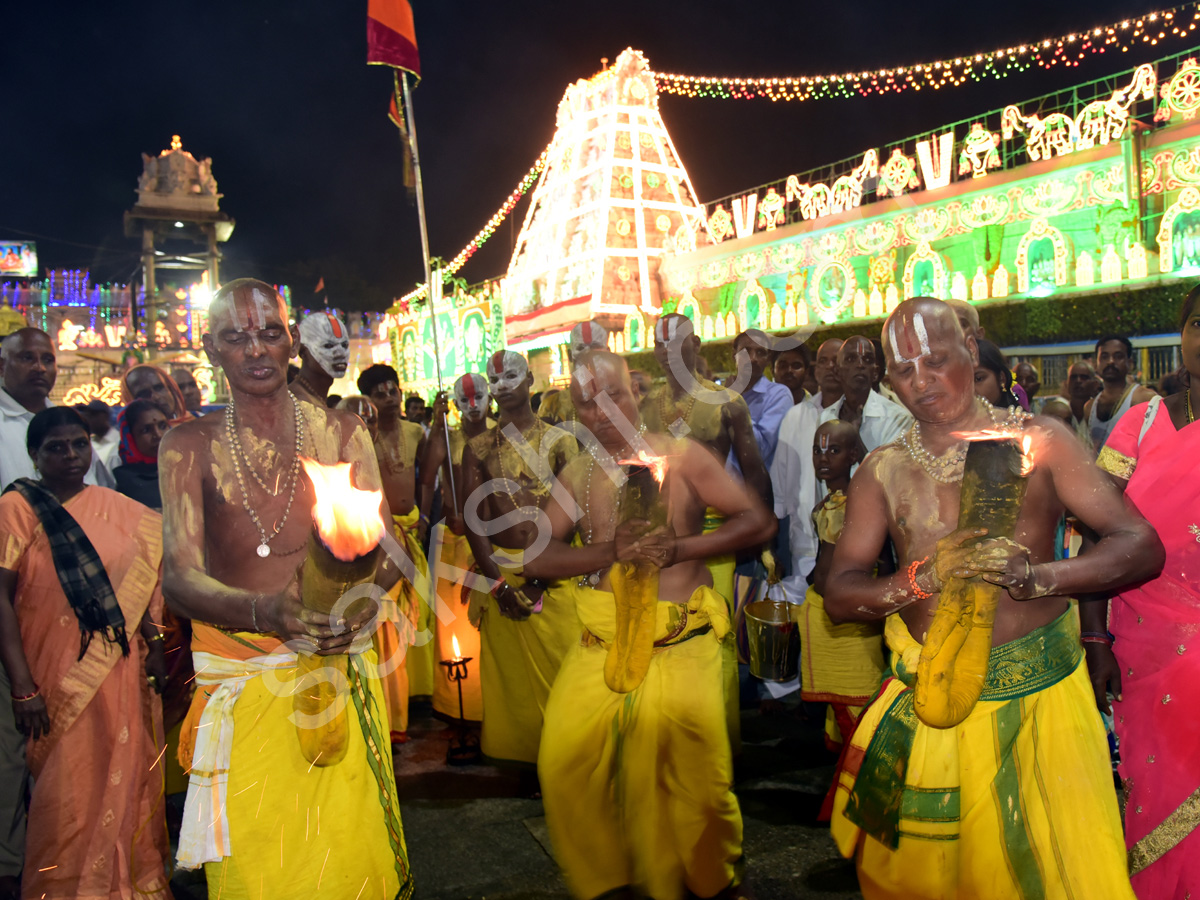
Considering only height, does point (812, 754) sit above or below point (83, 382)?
below

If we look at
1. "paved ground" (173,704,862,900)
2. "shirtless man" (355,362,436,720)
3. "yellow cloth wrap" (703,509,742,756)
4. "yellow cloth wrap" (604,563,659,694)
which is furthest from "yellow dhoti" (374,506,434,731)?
"yellow cloth wrap" (604,563,659,694)

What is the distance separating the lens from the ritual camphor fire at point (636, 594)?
3041 mm

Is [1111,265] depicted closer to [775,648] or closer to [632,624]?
[775,648]

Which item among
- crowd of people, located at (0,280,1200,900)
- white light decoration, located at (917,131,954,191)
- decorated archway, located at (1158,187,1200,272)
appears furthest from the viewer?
white light decoration, located at (917,131,954,191)

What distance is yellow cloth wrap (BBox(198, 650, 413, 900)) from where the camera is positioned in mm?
2389

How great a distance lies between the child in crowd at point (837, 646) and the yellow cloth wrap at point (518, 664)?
4.49 ft

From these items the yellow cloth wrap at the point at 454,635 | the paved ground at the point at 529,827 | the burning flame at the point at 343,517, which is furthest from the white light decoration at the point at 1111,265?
the burning flame at the point at 343,517

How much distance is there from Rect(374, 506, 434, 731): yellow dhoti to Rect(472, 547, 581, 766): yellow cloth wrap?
614 millimetres

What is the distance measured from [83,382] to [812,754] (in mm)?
42911

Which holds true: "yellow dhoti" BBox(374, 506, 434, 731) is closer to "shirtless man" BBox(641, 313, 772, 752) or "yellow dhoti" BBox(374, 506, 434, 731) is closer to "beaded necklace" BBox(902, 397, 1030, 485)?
"shirtless man" BBox(641, 313, 772, 752)

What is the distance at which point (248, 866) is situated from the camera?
238 centimetres

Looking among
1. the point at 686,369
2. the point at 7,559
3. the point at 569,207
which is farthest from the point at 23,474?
the point at 569,207

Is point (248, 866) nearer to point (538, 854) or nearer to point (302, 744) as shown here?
point (302, 744)

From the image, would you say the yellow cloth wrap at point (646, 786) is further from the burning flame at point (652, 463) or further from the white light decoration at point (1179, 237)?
the white light decoration at point (1179, 237)
